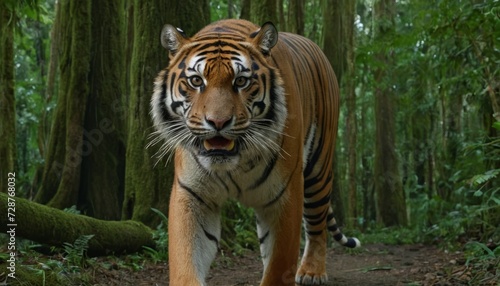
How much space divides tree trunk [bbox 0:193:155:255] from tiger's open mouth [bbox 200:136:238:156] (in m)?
1.40

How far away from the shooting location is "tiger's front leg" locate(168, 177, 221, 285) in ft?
11.2

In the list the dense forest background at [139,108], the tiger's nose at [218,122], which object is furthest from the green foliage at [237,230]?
the tiger's nose at [218,122]

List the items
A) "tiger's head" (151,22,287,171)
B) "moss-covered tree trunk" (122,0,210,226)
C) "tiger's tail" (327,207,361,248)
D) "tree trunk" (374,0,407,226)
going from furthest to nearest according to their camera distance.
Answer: "tree trunk" (374,0,407,226) < "moss-covered tree trunk" (122,0,210,226) < "tiger's tail" (327,207,361,248) < "tiger's head" (151,22,287,171)

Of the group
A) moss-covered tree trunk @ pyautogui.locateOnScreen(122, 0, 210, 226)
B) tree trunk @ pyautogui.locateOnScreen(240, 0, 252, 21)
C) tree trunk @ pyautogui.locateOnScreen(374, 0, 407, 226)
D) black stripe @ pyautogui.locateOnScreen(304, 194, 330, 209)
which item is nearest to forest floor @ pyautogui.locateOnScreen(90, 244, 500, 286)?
black stripe @ pyautogui.locateOnScreen(304, 194, 330, 209)

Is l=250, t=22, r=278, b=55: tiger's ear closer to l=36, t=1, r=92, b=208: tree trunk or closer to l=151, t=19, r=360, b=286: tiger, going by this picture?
l=151, t=19, r=360, b=286: tiger

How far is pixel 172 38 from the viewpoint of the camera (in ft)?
12.4

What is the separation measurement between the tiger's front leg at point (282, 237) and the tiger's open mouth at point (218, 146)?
0.58m

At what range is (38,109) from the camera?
52.4ft

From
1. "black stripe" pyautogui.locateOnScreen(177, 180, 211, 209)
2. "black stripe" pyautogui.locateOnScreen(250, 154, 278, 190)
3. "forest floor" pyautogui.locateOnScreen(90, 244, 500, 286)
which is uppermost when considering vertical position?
"black stripe" pyautogui.locateOnScreen(250, 154, 278, 190)

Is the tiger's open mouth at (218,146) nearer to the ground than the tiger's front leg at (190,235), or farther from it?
farther from it

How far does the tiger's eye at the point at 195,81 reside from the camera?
347 centimetres

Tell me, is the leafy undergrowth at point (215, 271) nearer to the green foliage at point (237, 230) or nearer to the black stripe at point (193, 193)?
the green foliage at point (237, 230)

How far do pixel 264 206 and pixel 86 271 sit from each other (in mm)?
1684

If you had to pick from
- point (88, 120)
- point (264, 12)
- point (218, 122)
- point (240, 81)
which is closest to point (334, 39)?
point (264, 12)
